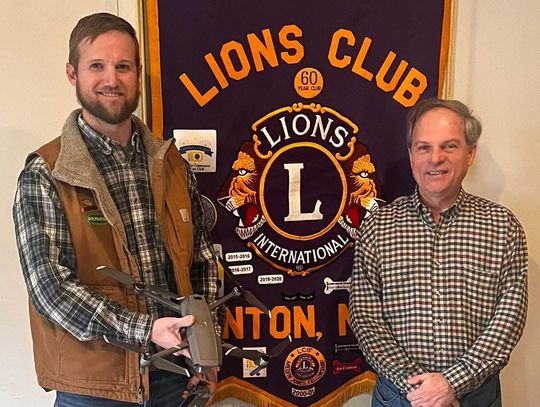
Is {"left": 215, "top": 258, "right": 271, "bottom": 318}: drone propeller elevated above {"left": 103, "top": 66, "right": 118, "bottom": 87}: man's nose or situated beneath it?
situated beneath

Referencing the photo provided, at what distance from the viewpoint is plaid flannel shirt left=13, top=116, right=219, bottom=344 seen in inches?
54.2

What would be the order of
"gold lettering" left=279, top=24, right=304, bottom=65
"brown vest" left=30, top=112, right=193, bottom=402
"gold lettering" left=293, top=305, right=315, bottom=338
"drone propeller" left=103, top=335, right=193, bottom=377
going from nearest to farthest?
1. "drone propeller" left=103, top=335, right=193, bottom=377
2. "brown vest" left=30, top=112, right=193, bottom=402
3. "gold lettering" left=279, top=24, right=304, bottom=65
4. "gold lettering" left=293, top=305, right=315, bottom=338

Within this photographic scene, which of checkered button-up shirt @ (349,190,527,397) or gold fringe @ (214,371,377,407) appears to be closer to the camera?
checkered button-up shirt @ (349,190,527,397)

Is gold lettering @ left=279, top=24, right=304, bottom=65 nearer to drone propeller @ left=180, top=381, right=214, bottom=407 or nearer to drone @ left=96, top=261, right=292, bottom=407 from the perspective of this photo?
drone @ left=96, top=261, right=292, bottom=407

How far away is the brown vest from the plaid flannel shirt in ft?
0.09

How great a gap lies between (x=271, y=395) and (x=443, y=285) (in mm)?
674

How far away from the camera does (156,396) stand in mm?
1573

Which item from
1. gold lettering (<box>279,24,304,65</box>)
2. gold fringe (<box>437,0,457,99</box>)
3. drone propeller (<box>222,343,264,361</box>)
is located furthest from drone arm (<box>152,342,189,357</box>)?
gold fringe (<box>437,0,457,99</box>)

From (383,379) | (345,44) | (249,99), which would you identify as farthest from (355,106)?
(383,379)

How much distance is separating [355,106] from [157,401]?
101 centimetres

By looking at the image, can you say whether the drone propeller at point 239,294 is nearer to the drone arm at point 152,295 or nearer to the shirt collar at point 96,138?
the drone arm at point 152,295

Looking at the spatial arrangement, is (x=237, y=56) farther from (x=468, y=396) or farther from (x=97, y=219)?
(x=468, y=396)

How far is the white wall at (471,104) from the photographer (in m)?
1.77

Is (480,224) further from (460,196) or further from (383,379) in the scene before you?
(383,379)
